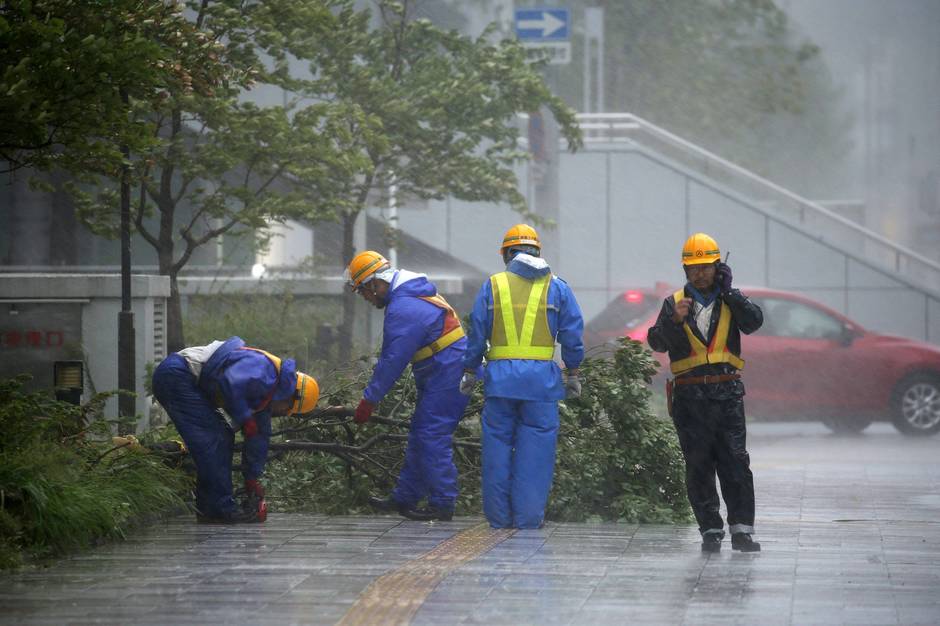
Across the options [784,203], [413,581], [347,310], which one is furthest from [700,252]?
[784,203]

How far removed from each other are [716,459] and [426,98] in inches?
360

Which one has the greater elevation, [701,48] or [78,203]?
[701,48]

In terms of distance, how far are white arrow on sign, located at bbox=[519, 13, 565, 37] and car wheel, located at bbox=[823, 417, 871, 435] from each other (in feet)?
22.7

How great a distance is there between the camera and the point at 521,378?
8.98m

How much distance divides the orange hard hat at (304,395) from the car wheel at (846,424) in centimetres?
1027

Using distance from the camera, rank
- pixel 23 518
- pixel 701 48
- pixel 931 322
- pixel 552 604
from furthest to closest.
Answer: pixel 701 48, pixel 931 322, pixel 23 518, pixel 552 604

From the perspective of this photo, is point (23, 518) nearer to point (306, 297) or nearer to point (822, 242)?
point (306, 297)

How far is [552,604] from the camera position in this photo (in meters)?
6.67

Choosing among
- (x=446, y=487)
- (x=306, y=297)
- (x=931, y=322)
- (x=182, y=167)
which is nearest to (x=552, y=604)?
(x=446, y=487)

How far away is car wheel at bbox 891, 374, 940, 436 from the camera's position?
17859mm

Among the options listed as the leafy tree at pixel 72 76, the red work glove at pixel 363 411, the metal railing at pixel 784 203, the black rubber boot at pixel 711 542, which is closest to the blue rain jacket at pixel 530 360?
the red work glove at pixel 363 411

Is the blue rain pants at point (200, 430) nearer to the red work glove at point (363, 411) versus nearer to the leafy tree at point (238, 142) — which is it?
the red work glove at point (363, 411)

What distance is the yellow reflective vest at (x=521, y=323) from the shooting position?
29.8 feet

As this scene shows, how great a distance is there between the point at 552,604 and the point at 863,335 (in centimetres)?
1233
